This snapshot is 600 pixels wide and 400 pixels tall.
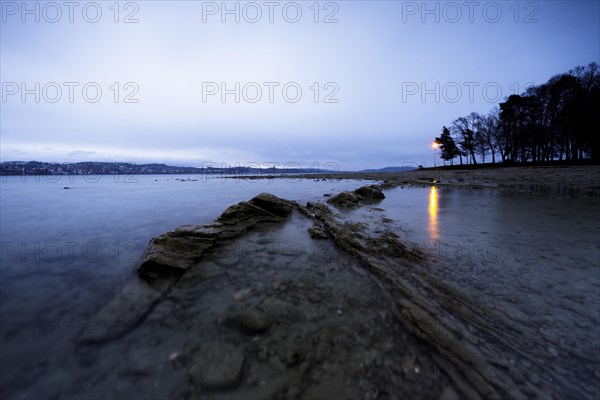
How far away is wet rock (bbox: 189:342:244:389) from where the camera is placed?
219cm

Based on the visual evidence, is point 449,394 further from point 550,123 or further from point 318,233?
point 550,123

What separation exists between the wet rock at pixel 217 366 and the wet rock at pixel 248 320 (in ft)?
1.11

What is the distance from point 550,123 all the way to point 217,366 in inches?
2315

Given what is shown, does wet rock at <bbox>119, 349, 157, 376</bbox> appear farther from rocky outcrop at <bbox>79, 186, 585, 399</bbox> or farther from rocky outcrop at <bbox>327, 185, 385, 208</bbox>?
rocky outcrop at <bbox>327, 185, 385, 208</bbox>

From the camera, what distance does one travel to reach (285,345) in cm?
264

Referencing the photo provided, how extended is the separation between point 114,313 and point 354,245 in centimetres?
480

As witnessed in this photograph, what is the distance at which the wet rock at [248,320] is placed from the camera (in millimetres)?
2945

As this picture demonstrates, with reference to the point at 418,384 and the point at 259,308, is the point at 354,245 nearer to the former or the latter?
the point at 259,308

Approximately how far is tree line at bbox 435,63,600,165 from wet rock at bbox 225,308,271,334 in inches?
1915

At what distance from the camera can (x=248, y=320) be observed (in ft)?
10.1

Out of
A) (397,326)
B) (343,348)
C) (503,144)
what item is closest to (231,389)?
(343,348)

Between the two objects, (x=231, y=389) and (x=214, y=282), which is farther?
(x=214, y=282)

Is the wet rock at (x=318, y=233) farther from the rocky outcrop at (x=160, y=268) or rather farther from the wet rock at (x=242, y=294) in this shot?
the wet rock at (x=242, y=294)

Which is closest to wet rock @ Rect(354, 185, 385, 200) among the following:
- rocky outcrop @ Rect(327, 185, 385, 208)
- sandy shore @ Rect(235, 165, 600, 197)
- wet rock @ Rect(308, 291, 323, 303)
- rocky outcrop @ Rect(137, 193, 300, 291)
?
rocky outcrop @ Rect(327, 185, 385, 208)
